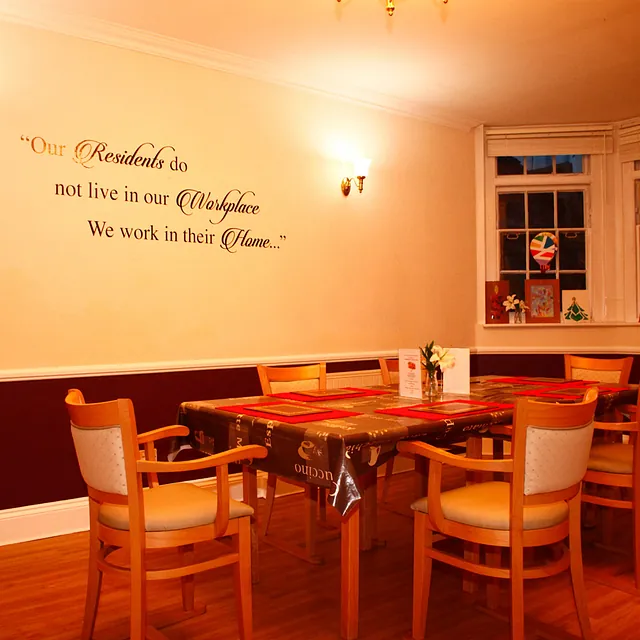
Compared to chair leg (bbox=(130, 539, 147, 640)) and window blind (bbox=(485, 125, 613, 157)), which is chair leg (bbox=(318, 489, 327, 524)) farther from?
window blind (bbox=(485, 125, 613, 157))

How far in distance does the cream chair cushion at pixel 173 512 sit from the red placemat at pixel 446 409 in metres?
0.78

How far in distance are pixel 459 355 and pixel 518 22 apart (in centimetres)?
213

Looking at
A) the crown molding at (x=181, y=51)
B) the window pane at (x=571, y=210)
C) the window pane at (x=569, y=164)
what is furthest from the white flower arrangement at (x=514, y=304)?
the crown molding at (x=181, y=51)

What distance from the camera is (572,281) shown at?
20.5 feet

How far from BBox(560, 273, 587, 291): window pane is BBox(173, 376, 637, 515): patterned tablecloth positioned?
9.79ft

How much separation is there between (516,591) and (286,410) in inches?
45.1

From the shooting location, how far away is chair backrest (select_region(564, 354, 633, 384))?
4164mm

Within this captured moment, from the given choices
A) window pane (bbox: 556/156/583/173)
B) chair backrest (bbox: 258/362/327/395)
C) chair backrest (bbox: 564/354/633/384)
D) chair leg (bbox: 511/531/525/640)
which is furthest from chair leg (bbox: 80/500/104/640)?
window pane (bbox: 556/156/583/173)

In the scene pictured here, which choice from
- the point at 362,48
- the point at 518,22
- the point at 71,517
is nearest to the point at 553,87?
the point at 518,22

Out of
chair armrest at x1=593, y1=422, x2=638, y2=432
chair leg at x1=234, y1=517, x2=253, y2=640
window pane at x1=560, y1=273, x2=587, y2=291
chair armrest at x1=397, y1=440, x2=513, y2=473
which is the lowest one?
chair leg at x1=234, y1=517, x2=253, y2=640

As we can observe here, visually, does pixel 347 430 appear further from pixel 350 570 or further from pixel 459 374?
pixel 459 374

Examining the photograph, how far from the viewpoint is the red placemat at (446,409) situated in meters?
2.74

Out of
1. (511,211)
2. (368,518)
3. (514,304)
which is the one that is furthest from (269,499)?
(511,211)

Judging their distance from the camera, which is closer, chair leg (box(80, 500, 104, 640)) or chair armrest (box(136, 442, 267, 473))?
chair armrest (box(136, 442, 267, 473))
